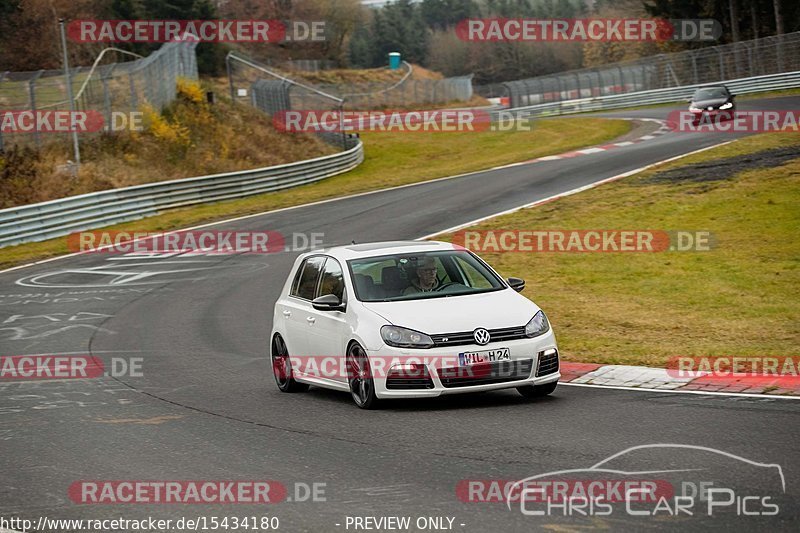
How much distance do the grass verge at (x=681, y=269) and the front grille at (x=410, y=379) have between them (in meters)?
3.51

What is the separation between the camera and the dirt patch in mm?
28500

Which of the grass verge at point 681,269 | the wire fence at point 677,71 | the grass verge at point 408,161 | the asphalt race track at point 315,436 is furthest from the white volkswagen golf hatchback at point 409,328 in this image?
the wire fence at point 677,71

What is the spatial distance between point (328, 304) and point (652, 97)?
5823 cm

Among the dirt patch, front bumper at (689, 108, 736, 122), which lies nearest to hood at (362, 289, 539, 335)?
the dirt patch

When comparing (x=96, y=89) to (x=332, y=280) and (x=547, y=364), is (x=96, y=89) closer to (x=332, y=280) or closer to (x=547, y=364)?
(x=332, y=280)

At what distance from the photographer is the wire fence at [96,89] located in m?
35.9

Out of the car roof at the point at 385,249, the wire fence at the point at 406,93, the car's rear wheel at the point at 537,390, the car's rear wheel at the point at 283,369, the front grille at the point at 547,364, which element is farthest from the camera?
the wire fence at the point at 406,93

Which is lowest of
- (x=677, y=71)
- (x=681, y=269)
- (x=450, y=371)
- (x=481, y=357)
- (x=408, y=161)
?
(x=681, y=269)

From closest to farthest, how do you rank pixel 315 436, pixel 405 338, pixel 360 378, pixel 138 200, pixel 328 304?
pixel 315 436 < pixel 405 338 < pixel 360 378 < pixel 328 304 < pixel 138 200

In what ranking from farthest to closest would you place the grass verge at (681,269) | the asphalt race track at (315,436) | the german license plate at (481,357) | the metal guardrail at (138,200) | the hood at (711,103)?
the hood at (711,103) < the metal guardrail at (138,200) < the grass verge at (681,269) < the german license plate at (481,357) < the asphalt race track at (315,436)

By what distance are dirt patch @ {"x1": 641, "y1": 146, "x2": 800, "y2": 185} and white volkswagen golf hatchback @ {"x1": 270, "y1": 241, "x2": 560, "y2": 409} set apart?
1811 centimetres

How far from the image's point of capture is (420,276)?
11.3 m

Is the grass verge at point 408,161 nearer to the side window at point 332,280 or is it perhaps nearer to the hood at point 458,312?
the side window at point 332,280

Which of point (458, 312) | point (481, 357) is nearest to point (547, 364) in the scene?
point (481, 357)
